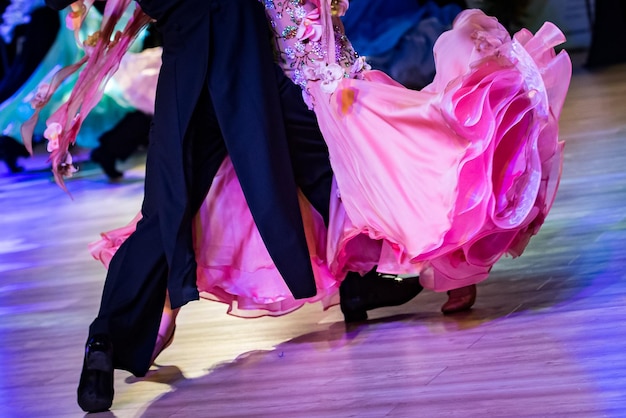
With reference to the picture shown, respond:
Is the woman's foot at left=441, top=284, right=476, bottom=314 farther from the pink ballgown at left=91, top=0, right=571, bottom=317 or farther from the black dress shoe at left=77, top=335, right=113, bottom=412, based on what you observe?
the black dress shoe at left=77, top=335, right=113, bottom=412

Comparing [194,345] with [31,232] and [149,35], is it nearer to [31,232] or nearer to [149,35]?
[31,232]

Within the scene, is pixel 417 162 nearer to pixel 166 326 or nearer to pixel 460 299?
pixel 460 299

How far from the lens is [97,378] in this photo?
2311 mm

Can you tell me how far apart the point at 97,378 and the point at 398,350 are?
2.11ft

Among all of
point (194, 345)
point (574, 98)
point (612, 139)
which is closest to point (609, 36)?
point (574, 98)

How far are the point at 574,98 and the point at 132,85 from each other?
2.34 m

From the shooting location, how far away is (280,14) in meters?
2.39

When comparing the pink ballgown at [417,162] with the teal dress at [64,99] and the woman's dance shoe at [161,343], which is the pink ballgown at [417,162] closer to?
the woman's dance shoe at [161,343]

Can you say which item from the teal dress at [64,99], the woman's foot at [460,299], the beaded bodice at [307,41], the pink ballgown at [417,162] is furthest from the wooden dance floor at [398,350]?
the teal dress at [64,99]

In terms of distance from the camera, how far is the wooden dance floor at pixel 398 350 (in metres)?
1.97

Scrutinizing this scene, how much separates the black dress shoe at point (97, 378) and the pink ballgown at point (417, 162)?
12.1 inches

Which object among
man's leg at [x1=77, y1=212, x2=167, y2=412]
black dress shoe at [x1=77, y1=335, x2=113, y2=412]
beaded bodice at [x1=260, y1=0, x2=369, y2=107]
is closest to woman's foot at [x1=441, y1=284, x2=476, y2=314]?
beaded bodice at [x1=260, y1=0, x2=369, y2=107]

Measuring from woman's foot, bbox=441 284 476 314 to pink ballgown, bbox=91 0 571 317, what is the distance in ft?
0.37

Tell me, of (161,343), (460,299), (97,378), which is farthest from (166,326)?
(460,299)
